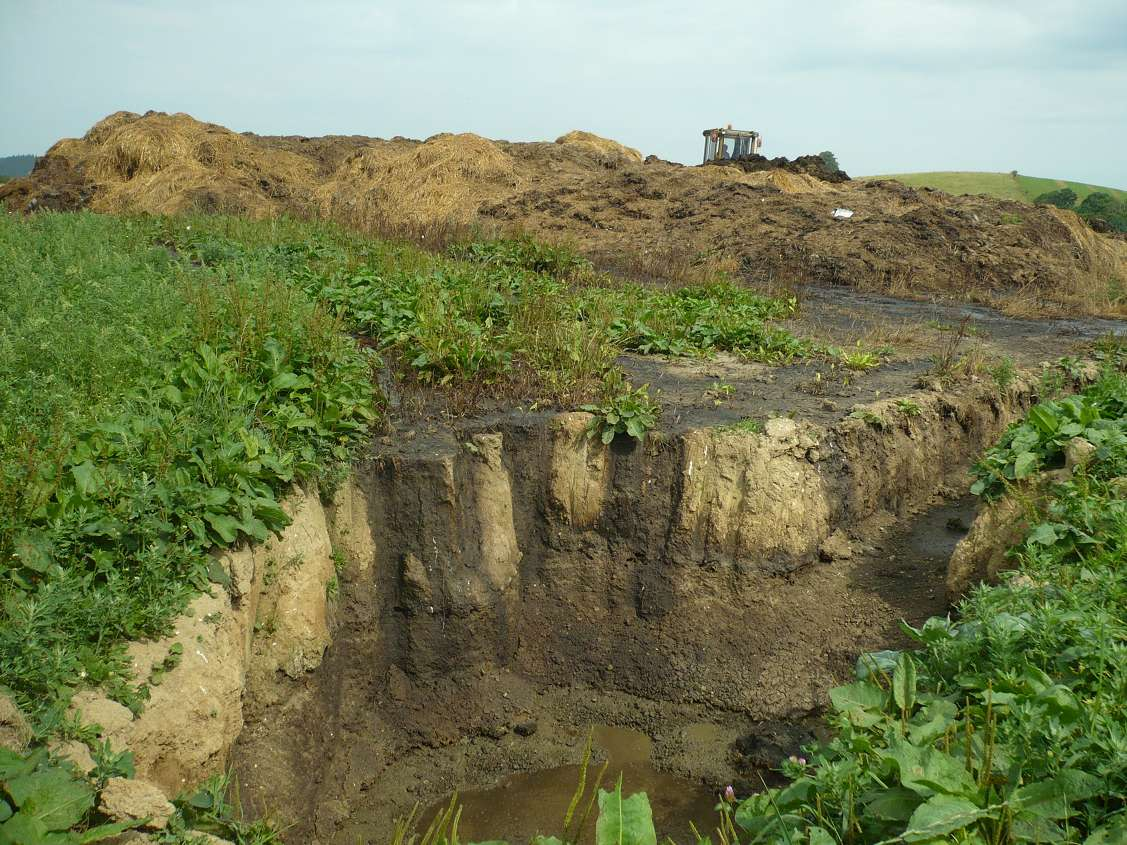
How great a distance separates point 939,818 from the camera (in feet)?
8.89

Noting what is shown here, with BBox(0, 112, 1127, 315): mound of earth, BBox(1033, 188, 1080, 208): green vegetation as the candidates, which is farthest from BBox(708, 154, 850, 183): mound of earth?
BBox(1033, 188, 1080, 208): green vegetation

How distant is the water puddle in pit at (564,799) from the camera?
541 centimetres

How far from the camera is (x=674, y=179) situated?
1981 cm

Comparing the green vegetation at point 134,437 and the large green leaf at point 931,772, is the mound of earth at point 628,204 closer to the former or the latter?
the green vegetation at point 134,437

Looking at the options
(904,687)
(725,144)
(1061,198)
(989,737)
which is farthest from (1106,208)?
(989,737)

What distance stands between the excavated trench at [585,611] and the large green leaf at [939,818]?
9.66 ft

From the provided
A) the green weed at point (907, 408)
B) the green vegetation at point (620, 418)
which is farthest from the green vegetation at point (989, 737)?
the green weed at point (907, 408)

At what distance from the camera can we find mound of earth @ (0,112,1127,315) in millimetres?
15359

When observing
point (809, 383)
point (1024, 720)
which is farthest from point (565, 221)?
point (1024, 720)

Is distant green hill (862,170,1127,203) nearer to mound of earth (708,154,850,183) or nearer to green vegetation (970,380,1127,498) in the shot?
mound of earth (708,154,850,183)

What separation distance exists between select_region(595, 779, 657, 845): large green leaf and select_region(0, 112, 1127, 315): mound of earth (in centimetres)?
1108

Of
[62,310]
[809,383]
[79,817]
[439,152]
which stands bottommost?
[79,817]

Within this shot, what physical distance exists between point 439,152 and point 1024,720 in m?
19.7

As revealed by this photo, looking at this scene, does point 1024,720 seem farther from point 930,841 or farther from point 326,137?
point 326,137
